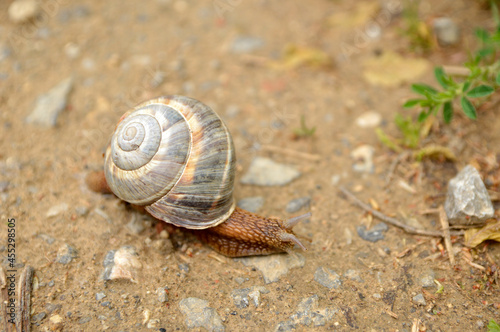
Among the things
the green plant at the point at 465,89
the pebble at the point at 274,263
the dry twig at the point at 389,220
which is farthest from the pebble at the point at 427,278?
the green plant at the point at 465,89

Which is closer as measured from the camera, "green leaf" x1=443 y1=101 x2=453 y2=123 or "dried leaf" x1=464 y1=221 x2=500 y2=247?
"dried leaf" x1=464 y1=221 x2=500 y2=247

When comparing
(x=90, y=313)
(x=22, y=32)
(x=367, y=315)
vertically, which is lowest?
(x=367, y=315)

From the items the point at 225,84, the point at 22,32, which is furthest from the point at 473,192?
the point at 22,32

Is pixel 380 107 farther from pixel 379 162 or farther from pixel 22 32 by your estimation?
pixel 22 32

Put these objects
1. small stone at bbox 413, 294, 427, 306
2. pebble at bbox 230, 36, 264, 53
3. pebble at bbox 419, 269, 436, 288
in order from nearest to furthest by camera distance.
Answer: small stone at bbox 413, 294, 427, 306, pebble at bbox 419, 269, 436, 288, pebble at bbox 230, 36, 264, 53

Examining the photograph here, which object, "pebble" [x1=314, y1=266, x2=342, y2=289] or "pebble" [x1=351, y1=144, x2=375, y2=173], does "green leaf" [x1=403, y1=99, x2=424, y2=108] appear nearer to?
"pebble" [x1=351, y1=144, x2=375, y2=173]

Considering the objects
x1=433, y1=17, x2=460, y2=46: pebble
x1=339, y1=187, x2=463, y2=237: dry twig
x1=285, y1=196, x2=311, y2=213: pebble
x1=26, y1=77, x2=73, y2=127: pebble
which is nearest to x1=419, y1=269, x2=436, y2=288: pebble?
x1=339, y1=187, x2=463, y2=237: dry twig

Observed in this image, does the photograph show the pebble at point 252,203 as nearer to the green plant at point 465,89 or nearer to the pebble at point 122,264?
the pebble at point 122,264
